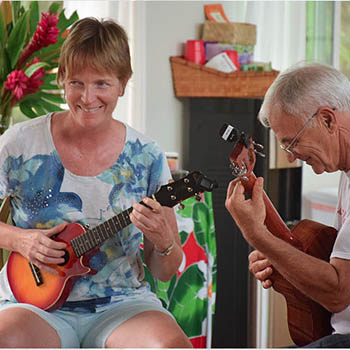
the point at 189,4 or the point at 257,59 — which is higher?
the point at 189,4

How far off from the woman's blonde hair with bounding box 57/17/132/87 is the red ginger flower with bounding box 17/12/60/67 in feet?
2.28

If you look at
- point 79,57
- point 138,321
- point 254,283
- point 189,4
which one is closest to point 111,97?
point 79,57

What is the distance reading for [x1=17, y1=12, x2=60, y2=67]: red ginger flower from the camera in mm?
2416

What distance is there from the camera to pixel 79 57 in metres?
1.72

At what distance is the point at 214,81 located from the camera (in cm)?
340

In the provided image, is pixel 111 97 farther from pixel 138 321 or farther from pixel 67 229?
pixel 138 321

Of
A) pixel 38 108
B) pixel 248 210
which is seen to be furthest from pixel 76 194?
pixel 38 108

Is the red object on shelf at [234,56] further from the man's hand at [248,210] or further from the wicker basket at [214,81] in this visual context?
the man's hand at [248,210]

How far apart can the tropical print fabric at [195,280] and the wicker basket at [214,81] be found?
1.02 metres

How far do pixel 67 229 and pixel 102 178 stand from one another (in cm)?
16

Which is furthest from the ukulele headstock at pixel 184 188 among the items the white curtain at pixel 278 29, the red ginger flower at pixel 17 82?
the white curtain at pixel 278 29

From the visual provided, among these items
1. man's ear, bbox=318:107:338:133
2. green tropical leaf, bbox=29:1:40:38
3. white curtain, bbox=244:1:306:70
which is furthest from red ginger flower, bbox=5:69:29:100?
white curtain, bbox=244:1:306:70

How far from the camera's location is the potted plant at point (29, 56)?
2.45 m

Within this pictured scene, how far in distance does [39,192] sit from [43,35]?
87 cm
